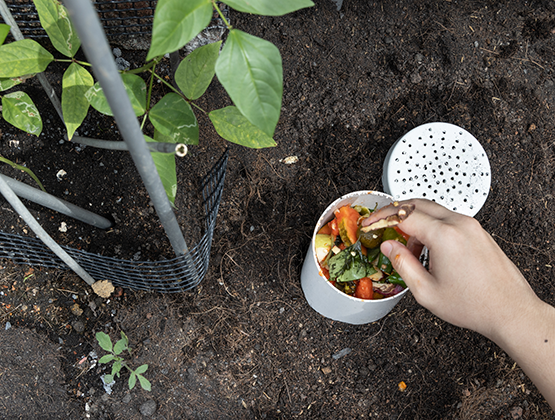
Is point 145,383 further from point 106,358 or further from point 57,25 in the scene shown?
point 57,25

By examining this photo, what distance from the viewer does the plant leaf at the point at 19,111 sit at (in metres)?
0.92

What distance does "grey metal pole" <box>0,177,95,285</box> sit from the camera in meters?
0.83

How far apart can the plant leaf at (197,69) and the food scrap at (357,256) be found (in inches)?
20.9

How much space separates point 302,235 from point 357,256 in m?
0.40

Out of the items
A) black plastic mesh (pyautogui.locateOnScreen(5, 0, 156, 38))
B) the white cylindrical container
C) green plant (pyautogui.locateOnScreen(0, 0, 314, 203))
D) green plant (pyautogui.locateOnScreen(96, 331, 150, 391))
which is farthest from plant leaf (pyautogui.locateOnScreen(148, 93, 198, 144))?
green plant (pyautogui.locateOnScreen(96, 331, 150, 391))

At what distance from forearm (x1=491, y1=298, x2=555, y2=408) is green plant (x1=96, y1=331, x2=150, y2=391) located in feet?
3.30

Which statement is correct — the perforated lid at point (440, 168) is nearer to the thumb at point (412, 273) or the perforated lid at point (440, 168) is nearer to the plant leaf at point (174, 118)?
the thumb at point (412, 273)

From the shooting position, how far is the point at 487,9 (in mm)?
1671

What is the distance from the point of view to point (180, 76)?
0.87 metres

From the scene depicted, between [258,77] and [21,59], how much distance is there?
0.53 meters

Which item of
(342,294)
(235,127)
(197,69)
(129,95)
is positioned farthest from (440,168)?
(129,95)

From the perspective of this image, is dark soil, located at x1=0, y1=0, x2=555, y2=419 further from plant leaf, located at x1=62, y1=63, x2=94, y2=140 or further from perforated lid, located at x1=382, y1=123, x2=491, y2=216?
plant leaf, located at x1=62, y1=63, x2=94, y2=140

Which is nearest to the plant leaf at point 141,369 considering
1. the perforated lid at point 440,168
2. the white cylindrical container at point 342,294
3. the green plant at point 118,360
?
the green plant at point 118,360

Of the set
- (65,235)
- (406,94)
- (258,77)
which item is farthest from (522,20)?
(65,235)
